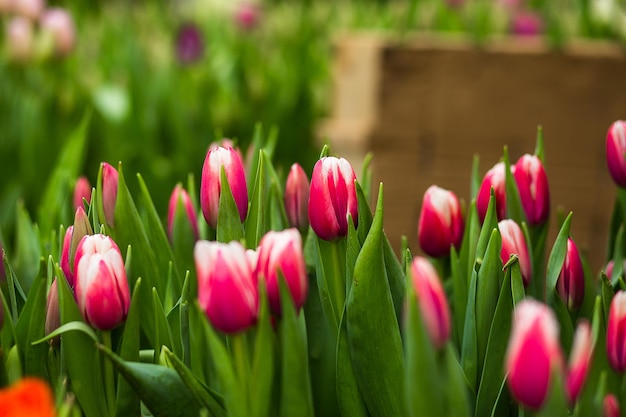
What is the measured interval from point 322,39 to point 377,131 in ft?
3.44

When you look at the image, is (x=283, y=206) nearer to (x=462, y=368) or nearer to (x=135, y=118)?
(x=462, y=368)

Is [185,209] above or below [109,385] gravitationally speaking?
above

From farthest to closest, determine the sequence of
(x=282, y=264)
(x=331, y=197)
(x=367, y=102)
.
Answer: (x=367, y=102) < (x=331, y=197) < (x=282, y=264)

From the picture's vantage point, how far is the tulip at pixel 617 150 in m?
0.94

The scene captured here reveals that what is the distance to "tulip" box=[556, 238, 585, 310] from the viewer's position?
2.90ft

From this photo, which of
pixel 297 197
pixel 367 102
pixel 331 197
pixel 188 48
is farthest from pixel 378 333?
pixel 188 48

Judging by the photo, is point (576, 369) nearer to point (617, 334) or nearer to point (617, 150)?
point (617, 334)

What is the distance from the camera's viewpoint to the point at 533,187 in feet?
3.17

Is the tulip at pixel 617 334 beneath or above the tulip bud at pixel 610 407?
above

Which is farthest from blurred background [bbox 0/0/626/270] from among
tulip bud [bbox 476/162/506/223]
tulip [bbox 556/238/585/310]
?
tulip [bbox 556/238/585/310]

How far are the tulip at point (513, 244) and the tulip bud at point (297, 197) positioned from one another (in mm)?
200

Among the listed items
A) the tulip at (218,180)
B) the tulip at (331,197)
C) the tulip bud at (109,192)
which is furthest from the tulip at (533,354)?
the tulip bud at (109,192)

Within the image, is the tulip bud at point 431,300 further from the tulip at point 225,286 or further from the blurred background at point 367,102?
the blurred background at point 367,102

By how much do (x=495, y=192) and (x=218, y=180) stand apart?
11.6 inches
